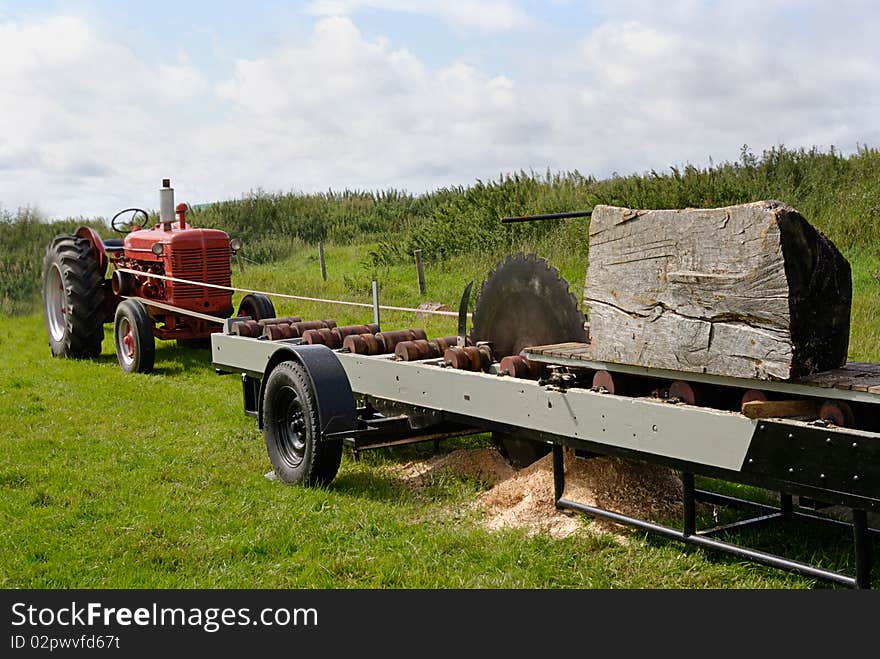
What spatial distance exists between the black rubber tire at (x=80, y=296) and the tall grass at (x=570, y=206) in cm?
685

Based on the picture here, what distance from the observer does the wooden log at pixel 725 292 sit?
13.3ft

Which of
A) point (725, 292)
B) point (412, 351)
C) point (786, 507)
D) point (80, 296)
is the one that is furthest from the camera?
point (80, 296)

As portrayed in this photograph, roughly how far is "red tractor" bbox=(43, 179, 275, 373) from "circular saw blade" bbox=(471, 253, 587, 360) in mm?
5477

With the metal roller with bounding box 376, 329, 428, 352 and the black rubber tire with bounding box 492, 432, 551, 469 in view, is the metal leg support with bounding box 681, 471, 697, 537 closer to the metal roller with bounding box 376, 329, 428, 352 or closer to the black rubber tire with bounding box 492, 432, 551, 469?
the black rubber tire with bounding box 492, 432, 551, 469

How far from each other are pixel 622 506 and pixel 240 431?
148 inches

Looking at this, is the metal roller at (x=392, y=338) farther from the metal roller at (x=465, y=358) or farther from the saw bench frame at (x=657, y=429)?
the metal roller at (x=465, y=358)

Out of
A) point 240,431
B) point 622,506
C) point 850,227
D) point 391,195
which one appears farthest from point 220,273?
point 391,195

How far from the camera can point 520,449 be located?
6.31 metres

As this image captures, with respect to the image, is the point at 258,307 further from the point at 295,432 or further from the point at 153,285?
the point at 295,432

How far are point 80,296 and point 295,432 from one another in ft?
→ 21.5

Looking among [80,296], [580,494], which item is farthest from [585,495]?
[80,296]

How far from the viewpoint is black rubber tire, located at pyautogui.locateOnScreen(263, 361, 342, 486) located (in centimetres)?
604

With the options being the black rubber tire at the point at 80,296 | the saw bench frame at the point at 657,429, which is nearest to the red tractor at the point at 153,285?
the black rubber tire at the point at 80,296

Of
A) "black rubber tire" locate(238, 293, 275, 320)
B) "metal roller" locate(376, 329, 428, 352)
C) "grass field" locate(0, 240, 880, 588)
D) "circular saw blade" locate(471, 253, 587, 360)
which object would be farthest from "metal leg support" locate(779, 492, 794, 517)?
"black rubber tire" locate(238, 293, 275, 320)
